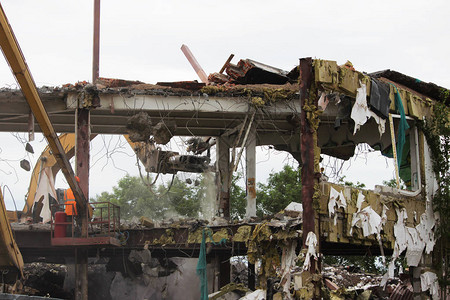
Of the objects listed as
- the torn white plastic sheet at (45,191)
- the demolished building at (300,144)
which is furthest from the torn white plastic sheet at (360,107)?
the torn white plastic sheet at (45,191)

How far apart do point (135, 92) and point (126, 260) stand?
6.62 meters

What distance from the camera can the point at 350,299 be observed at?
19.3 meters

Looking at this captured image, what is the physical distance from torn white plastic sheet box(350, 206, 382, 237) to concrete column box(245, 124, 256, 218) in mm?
4703

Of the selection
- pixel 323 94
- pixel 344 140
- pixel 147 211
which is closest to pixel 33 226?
pixel 323 94

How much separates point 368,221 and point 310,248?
257 cm

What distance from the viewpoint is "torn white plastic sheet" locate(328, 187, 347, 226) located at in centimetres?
1566

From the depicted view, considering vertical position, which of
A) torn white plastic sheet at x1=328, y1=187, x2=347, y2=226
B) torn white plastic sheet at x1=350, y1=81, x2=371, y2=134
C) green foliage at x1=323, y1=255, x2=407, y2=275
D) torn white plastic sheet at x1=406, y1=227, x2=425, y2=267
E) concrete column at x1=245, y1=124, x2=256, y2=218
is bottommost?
green foliage at x1=323, y1=255, x2=407, y2=275

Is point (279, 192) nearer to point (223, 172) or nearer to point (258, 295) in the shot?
point (223, 172)

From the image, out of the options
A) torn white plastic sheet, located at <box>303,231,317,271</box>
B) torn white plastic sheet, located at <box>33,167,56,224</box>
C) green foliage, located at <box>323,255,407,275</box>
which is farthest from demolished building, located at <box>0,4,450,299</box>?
green foliage, located at <box>323,255,407,275</box>

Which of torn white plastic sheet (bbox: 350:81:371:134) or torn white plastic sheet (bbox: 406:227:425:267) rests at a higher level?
torn white plastic sheet (bbox: 350:81:371:134)

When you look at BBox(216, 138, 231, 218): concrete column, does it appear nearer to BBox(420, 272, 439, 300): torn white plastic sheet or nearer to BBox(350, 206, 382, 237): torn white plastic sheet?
BBox(350, 206, 382, 237): torn white plastic sheet

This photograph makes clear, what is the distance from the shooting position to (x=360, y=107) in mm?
16641

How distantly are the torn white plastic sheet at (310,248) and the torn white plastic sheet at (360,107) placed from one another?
130 inches

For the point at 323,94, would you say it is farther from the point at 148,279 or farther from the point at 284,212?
the point at 148,279
